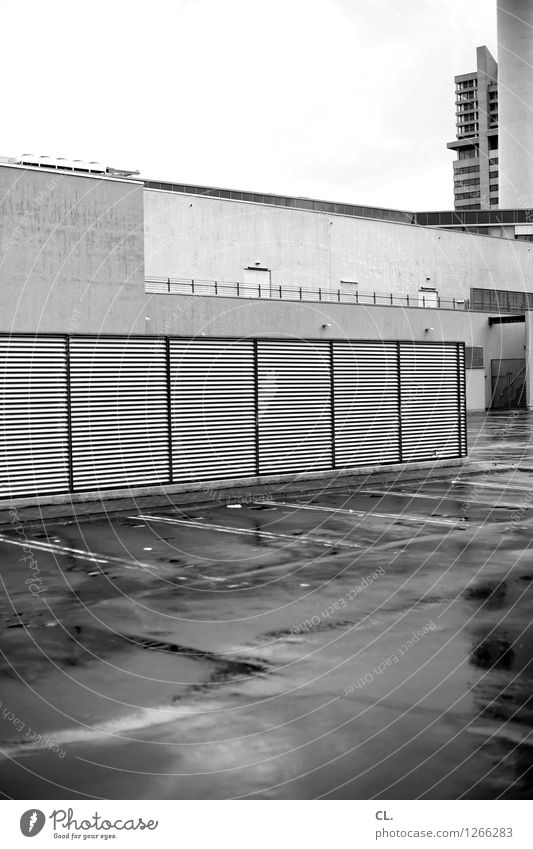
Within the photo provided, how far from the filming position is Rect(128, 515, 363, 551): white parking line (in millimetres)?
15828

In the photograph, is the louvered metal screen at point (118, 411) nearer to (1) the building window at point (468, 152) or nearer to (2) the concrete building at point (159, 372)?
(2) the concrete building at point (159, 372)

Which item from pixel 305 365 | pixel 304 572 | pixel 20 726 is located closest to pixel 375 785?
pixel 20 726

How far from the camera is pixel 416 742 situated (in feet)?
22.8

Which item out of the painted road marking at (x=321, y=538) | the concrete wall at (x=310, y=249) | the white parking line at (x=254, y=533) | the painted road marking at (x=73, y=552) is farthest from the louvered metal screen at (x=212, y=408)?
the concrete wall at (x=310, y=249)

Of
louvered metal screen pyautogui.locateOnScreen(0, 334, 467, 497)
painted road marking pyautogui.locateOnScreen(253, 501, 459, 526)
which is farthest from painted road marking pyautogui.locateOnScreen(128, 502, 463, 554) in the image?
louvered metal screen pyautogui.locateOnScreen(0, 334, 467, 497)

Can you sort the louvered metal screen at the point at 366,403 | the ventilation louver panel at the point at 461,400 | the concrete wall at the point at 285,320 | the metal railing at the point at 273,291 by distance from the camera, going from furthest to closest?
1. the metal railing at the point at 273,291
2. the ventilation louver panel at the point at 461,400
3. the louvered metal screen at the point at 366,403
4. the concrete wall at the point at 285,320

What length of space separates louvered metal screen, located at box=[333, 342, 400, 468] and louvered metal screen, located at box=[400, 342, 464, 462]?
0.43 meters

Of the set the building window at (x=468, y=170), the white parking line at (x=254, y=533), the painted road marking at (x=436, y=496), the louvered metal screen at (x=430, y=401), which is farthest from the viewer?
the building window at (x=468, y=170)

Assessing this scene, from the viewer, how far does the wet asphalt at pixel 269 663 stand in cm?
650

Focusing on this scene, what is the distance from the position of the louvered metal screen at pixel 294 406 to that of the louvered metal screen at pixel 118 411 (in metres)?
3.16

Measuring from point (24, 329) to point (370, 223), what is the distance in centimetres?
4980

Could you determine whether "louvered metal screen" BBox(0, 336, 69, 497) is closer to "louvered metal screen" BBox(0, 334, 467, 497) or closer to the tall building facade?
"louvered metal screen" BBox(0, 334, 467, 497)

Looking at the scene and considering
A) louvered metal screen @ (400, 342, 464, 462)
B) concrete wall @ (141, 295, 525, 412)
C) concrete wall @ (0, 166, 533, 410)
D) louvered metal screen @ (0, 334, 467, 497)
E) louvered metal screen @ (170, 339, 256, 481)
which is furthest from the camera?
louvered metal screen @ (400, 342, 464, 462)

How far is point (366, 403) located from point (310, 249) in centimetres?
3705
